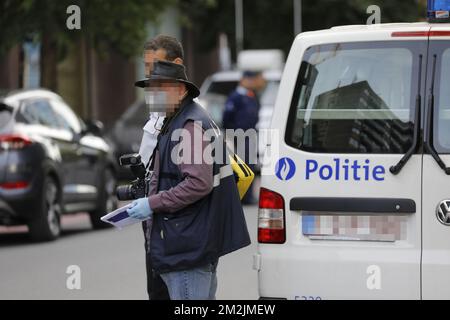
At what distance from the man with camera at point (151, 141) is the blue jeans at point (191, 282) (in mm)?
348

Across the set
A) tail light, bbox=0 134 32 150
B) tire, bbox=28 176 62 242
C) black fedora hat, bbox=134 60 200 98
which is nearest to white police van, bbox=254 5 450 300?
black fedora hat, bbox=134 60 200 98

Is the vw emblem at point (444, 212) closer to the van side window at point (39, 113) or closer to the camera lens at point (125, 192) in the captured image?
the camera lens at point (125, 192)

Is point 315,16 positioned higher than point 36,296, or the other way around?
point 315,16

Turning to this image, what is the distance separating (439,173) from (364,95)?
568 millimetres

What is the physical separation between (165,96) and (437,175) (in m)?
1.47

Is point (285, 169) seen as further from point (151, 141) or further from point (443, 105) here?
point (443, 105)

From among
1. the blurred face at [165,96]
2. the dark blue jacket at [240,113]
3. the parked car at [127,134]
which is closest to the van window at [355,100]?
the blurred face at [165,96]

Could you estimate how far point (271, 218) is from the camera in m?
6.62

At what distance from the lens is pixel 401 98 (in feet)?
21.1

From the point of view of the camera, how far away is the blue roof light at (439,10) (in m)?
6.71

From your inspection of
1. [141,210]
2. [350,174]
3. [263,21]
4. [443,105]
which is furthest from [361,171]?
[263,21]

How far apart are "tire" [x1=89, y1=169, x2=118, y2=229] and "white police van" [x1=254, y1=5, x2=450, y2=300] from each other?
937 centimetres
